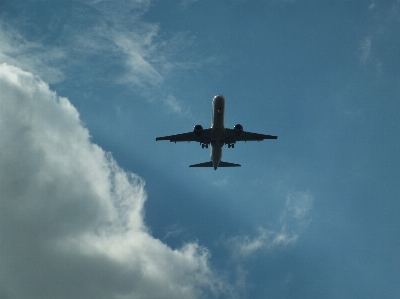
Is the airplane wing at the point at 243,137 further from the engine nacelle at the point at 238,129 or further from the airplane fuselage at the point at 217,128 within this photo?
the engine nacelle at the point at 238,129

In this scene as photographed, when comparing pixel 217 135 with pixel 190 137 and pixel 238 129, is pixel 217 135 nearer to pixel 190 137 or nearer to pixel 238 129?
pixel 238 129

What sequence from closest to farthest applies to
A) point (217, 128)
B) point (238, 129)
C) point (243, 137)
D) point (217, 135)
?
point (217, 128) → point (238, 129) → point (217, 135) → point (243, 137)

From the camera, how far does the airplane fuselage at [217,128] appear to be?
69.8 meters

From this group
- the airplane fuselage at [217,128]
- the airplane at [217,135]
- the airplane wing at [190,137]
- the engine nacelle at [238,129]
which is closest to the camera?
the airplane fuselage at [217,128]

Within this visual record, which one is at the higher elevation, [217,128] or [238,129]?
[238,129]

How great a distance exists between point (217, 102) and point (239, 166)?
62.5 ft

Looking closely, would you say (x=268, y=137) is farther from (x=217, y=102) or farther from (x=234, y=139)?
(x=217, y=102)

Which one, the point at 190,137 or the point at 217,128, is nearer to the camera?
the point at 217,128

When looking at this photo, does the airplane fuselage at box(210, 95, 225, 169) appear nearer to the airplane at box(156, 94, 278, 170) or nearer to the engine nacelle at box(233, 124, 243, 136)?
the airplane at box(156, 94, 278, 170)

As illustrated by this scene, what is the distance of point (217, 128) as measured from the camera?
7300 centimetres

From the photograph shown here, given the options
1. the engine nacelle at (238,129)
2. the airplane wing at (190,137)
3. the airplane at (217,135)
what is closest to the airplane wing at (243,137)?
the airplane at (217,135)

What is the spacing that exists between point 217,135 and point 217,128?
177cm

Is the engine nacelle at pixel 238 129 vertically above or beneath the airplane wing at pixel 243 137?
beneath

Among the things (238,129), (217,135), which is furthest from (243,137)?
(217,135)
